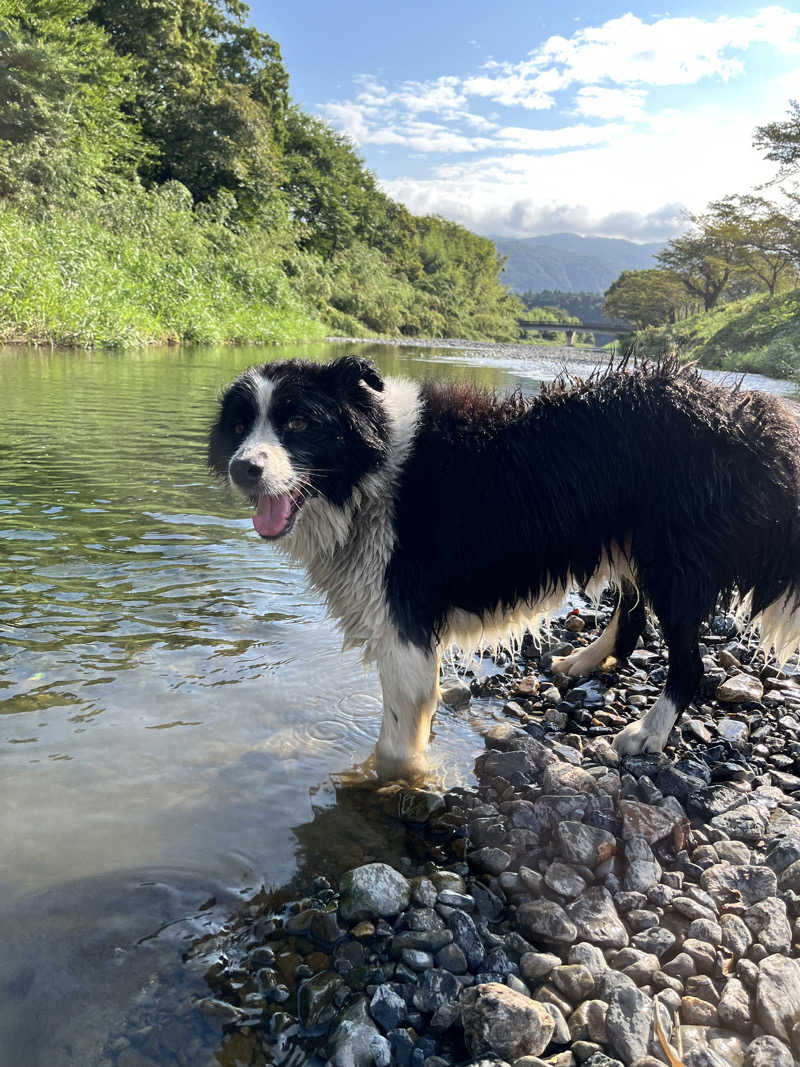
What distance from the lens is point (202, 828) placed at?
2746 millimetres

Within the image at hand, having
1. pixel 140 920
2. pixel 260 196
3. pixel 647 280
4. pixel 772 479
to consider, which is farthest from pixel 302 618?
pixel 647 280

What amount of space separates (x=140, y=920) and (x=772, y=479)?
3118 mm

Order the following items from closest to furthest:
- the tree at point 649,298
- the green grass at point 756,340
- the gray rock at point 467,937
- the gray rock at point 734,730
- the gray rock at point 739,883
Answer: the gray rock at point 467,937 → the gray rock at point 739,883 → the gray rock at point 734,730 → the green grass at point 756,340 → the tree at point 649,298

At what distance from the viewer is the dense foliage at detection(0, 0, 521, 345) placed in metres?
18.4

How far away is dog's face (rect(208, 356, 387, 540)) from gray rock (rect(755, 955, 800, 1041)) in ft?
7.65

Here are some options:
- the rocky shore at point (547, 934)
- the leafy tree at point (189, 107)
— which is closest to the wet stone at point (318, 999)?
the rocky shore at point (547, 934)

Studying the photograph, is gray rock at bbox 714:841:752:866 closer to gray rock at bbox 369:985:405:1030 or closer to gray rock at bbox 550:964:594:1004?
gray rock at bbox 550:964:594:1004

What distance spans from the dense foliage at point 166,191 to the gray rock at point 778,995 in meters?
16.9

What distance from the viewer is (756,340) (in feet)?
112

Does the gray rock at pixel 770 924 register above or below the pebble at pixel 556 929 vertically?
above

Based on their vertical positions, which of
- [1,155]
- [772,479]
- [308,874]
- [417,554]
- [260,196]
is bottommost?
[308,874]

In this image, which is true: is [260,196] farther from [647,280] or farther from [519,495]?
[647,280]

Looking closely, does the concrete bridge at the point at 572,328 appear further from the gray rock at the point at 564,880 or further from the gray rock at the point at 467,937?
the gray rock at the point at 467,937

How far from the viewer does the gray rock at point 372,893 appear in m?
2.36
